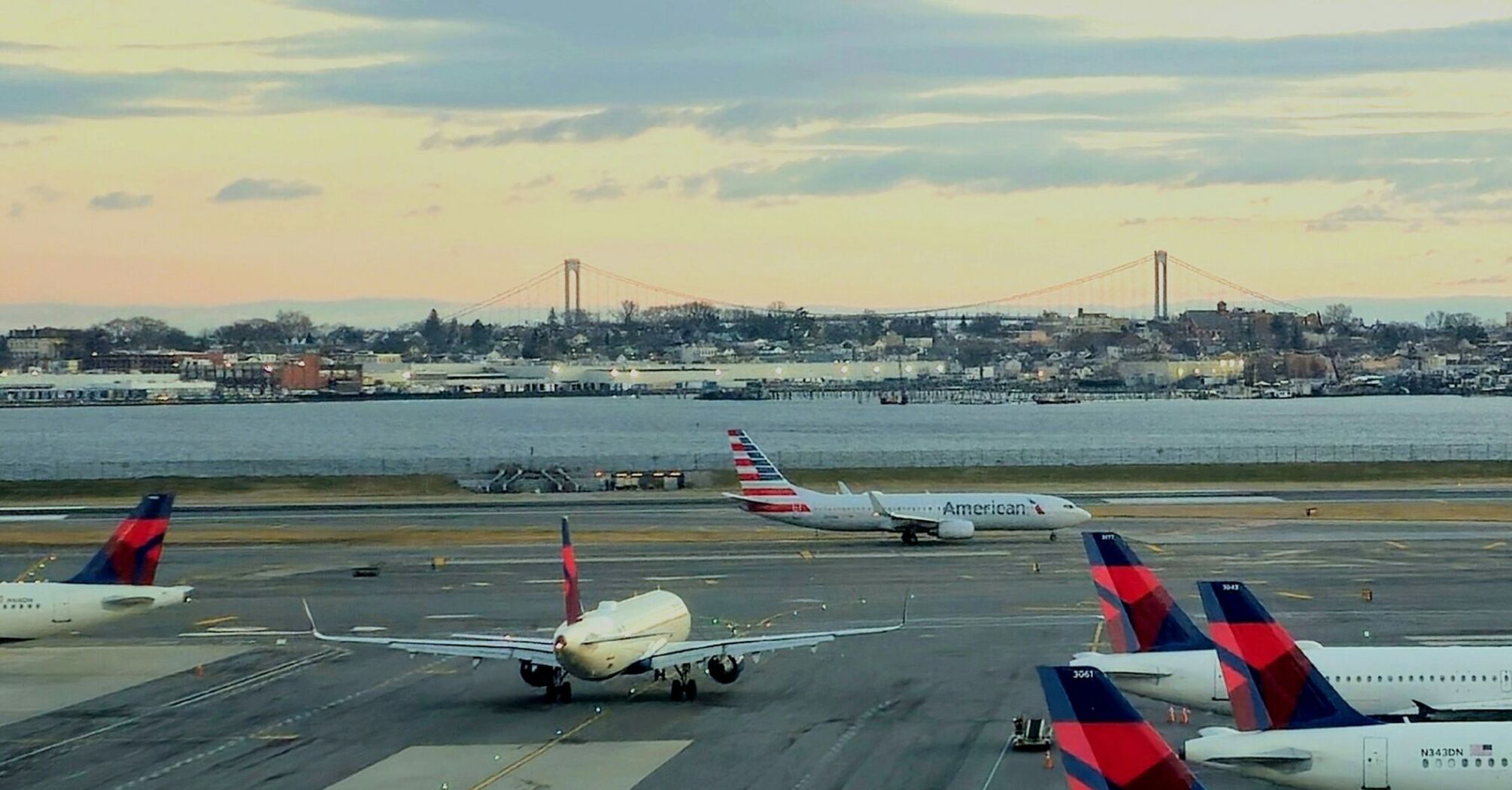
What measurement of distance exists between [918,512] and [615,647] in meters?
44.4

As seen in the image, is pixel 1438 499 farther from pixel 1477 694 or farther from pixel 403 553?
pixel 1477 694

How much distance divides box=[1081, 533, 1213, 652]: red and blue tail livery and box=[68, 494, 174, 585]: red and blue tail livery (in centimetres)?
2784

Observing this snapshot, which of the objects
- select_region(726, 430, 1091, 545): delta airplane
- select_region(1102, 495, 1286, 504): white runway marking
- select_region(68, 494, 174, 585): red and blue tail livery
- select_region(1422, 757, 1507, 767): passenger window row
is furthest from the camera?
select_region(1102, 495, 1286, 504): white runway marking

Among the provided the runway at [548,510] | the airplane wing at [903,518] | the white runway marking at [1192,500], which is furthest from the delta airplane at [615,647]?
the white runway marking at [1192,500]

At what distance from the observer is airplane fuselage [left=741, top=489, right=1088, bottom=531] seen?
89500 mm

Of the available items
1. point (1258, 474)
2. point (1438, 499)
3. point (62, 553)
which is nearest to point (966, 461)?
point (1258, 474)

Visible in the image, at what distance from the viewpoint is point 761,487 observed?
92000 mm

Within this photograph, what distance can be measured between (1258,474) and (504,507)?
51.9 metres

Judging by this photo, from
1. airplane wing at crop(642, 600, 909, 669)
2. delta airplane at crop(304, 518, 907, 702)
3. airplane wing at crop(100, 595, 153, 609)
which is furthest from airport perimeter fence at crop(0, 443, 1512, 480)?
airplane wing at crop(642, 600, 909, 669)

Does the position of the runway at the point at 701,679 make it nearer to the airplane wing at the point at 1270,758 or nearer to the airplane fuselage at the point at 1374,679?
the airplane fuselage at the point at 1374,679

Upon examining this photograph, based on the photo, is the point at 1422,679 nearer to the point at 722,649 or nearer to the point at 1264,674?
the point at 1264,674

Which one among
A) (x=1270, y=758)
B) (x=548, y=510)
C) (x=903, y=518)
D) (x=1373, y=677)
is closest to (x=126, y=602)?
(x=1373, y=677)

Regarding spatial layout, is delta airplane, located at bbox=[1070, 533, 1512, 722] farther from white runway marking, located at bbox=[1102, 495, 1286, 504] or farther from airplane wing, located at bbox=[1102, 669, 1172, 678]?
white runway marking, located at bbox=[1102, 495, 1286, 504]

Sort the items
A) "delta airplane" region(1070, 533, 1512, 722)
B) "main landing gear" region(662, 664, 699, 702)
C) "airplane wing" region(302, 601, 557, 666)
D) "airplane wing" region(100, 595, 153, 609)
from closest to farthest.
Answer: "delta airplane" region(1070, 533, 1512, 722) < "airplane wing" region(302, 601, 557, 666) < "main landing gear" region(662, 664, 699, 702) < "airplane wing" region(100, 595, 153, 609)
